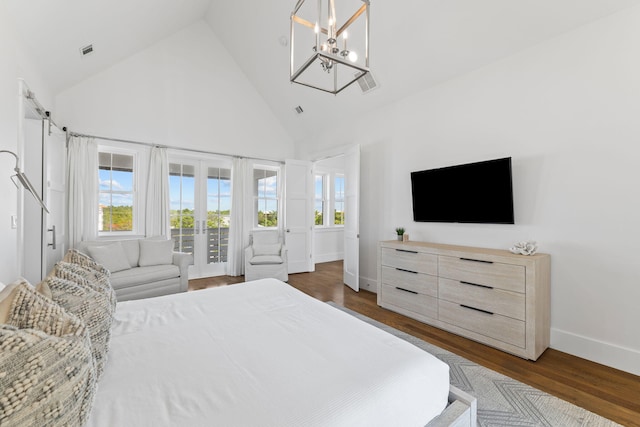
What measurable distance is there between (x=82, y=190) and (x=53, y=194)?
74 centimetres

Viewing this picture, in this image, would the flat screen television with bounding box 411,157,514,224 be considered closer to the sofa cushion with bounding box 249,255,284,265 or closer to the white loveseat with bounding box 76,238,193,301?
the sofa cushion with bounding box 249,255,284,265

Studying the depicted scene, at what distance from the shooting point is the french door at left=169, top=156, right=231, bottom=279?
16.0 feet

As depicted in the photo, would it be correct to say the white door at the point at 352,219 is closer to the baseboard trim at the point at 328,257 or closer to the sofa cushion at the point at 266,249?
the sofa cushion at the point at 266,249

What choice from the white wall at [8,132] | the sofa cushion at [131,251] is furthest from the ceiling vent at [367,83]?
the sofa cushion at [131,251]

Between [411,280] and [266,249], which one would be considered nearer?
[411,280]

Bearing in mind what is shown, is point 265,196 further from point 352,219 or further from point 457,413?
point 457,413

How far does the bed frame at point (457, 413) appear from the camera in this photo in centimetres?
110

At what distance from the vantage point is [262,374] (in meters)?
1.06

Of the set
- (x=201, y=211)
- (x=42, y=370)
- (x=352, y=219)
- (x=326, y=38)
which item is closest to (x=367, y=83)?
(x=326, y=38)

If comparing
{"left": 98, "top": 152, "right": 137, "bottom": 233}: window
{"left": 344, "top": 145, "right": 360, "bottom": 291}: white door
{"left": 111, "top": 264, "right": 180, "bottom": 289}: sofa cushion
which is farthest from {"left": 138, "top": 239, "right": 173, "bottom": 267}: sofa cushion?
{"left": 344, "top": 145, "right": 360, "bottom": 291}: white door

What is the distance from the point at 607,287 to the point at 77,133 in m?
6.25

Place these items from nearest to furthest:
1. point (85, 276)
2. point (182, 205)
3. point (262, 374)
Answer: point (262, 374)
point (85, 276)
point (182, 205)

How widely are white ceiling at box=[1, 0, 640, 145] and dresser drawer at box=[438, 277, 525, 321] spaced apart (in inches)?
93.3

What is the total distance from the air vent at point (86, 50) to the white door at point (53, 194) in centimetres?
94
